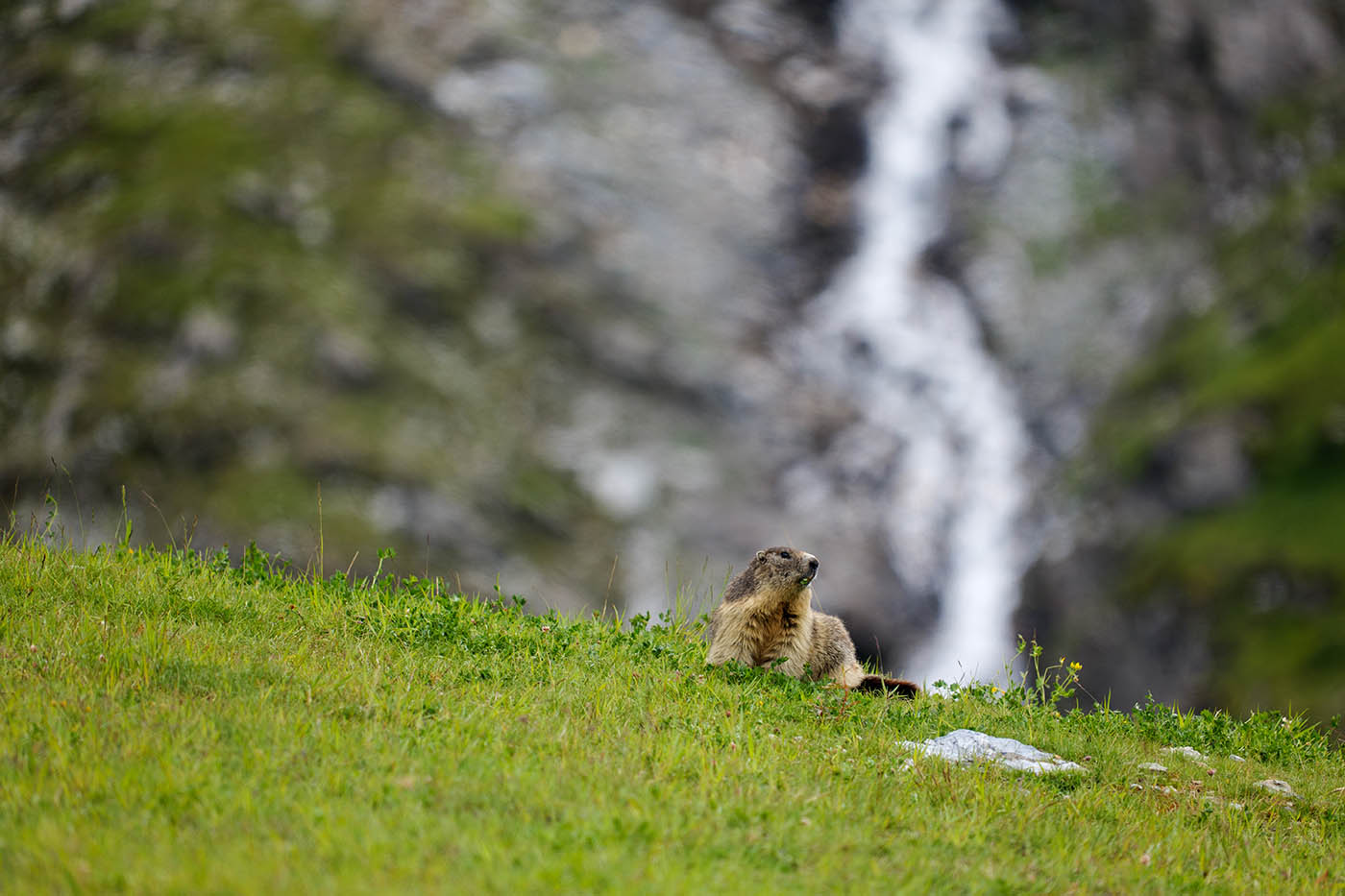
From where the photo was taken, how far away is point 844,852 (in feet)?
23.3

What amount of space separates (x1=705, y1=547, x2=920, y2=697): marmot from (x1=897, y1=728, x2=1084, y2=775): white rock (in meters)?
1.62

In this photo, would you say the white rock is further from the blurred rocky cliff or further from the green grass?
the blurred rocky cliff

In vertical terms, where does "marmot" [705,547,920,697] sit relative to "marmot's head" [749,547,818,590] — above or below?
below

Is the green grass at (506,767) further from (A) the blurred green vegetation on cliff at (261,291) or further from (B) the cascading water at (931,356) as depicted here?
(A) the blurred green vegetation on cliff at (261,291)

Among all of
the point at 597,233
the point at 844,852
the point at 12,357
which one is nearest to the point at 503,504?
the point at 597,233

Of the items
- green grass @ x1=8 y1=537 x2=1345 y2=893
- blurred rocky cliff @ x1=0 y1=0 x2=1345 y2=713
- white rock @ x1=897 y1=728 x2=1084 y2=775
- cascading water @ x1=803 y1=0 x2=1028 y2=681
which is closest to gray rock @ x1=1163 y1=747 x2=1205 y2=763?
green grass @ x1=8 y1=537 x2=1345 y2=893

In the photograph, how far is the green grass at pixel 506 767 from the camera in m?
6.39

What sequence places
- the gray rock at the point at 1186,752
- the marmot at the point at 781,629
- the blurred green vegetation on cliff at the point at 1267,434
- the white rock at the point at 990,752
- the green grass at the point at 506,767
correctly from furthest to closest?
the blurred green vegetation on cliff at the point at 1267,434 < the marmot at the point at 781,629 < the gray rock at the point at 1186,752 < the white rock at the point at 990,752 < the green grass at the point at 506,767

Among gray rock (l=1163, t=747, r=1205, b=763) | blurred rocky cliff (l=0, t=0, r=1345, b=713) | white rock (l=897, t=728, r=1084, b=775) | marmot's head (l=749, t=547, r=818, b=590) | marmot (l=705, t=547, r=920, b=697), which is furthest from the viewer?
blurred rocky cliff (l=0, t=0, r=1345, b=713)

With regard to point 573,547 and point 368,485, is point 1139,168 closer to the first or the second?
point 573,547

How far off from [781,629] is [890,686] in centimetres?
128

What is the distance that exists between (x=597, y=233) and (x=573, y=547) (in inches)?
540

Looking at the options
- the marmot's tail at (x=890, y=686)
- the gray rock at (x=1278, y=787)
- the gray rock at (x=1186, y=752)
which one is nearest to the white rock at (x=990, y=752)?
the marmot's tail at (x=890, y=686)

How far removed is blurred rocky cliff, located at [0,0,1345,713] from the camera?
116 ft
